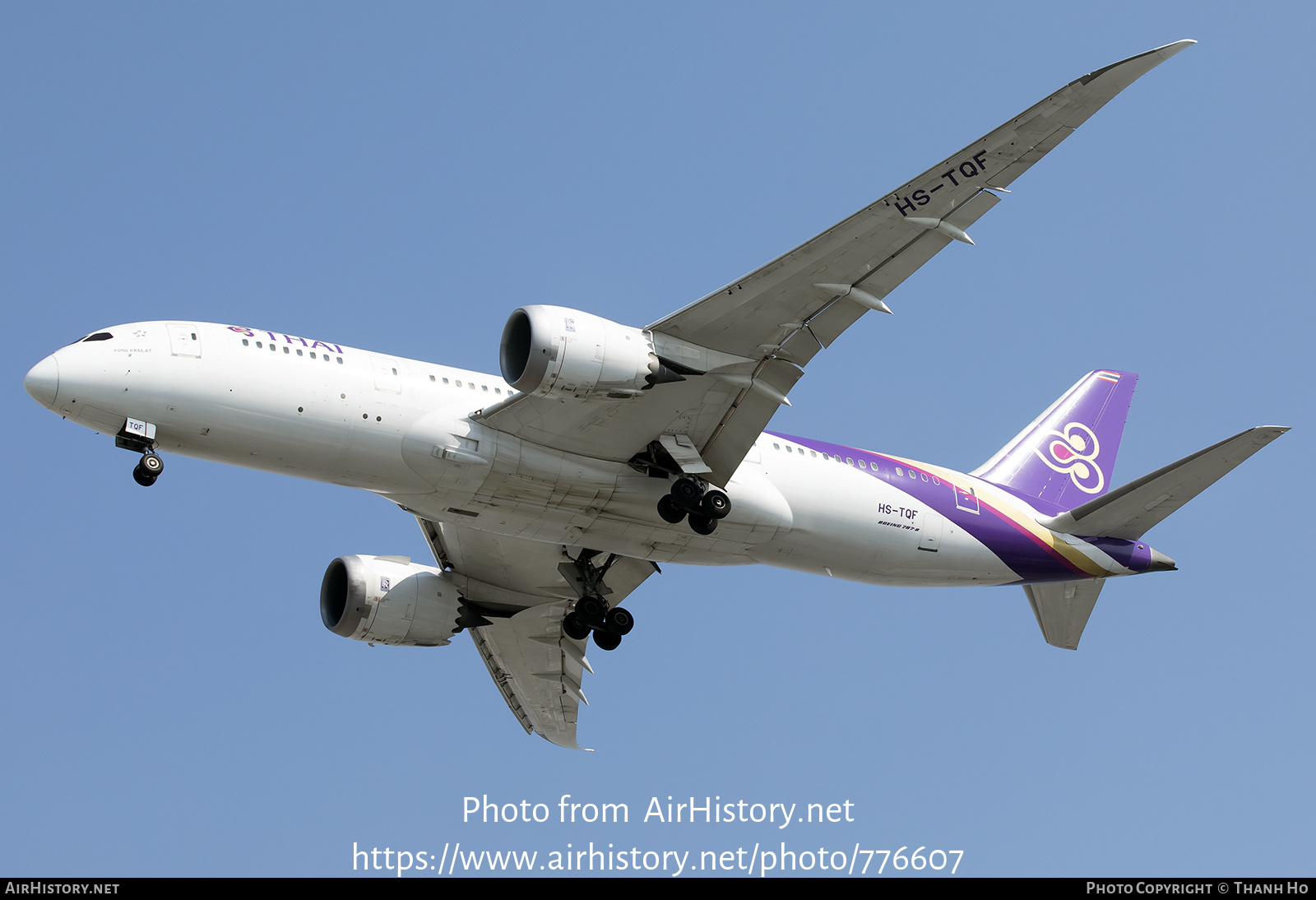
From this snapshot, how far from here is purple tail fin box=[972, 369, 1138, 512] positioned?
33031 mm

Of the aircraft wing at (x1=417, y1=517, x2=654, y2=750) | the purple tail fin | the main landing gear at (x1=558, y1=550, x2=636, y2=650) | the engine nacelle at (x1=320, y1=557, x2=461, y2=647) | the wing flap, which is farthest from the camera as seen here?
the wing flap

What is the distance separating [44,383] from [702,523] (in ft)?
→ 39.0

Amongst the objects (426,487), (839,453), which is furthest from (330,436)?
(839,453)

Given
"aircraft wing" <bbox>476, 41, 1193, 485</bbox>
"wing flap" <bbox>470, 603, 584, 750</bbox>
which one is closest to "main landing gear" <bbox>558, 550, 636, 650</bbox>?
"aircraft wing" <bbox>476, 41, 1193, 485</bbox>

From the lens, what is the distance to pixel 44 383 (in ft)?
73.6

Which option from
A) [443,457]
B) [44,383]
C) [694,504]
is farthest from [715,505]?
[44,383]

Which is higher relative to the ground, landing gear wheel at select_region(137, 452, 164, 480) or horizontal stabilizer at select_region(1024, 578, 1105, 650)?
landing gear wheel at select_region(137, 452, 164, 480)

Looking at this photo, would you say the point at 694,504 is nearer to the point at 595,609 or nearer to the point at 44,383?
the point at 595,609

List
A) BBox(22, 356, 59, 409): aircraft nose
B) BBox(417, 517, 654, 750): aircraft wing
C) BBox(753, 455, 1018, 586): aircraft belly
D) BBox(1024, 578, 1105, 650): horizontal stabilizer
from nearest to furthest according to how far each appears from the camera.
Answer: BBox(22, 356, 59, 409): aircraft nose → BBox(753, 455, 1018, 586): aircraft belly → BBox(417, 517, 654, 750): aircraft wing → BBox(1024, 578, 1105, 650): horizontal stabilizer

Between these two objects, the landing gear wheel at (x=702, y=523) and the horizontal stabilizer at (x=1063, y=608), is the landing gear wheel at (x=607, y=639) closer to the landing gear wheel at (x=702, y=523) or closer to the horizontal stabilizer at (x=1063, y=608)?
the landing gear wheel at (x=702, y=523)

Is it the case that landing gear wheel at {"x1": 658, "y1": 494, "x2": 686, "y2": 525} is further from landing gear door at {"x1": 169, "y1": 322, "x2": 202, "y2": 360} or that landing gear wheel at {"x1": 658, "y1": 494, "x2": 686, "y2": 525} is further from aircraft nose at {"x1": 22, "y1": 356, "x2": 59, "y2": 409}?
aircraft nose at {"x1": 22, "y1": 356, "x2": 59, "y2": 409}

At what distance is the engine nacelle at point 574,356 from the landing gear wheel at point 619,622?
6.25m

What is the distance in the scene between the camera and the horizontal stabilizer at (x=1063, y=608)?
105ft

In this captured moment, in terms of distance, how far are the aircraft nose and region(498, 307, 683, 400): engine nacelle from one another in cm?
739
